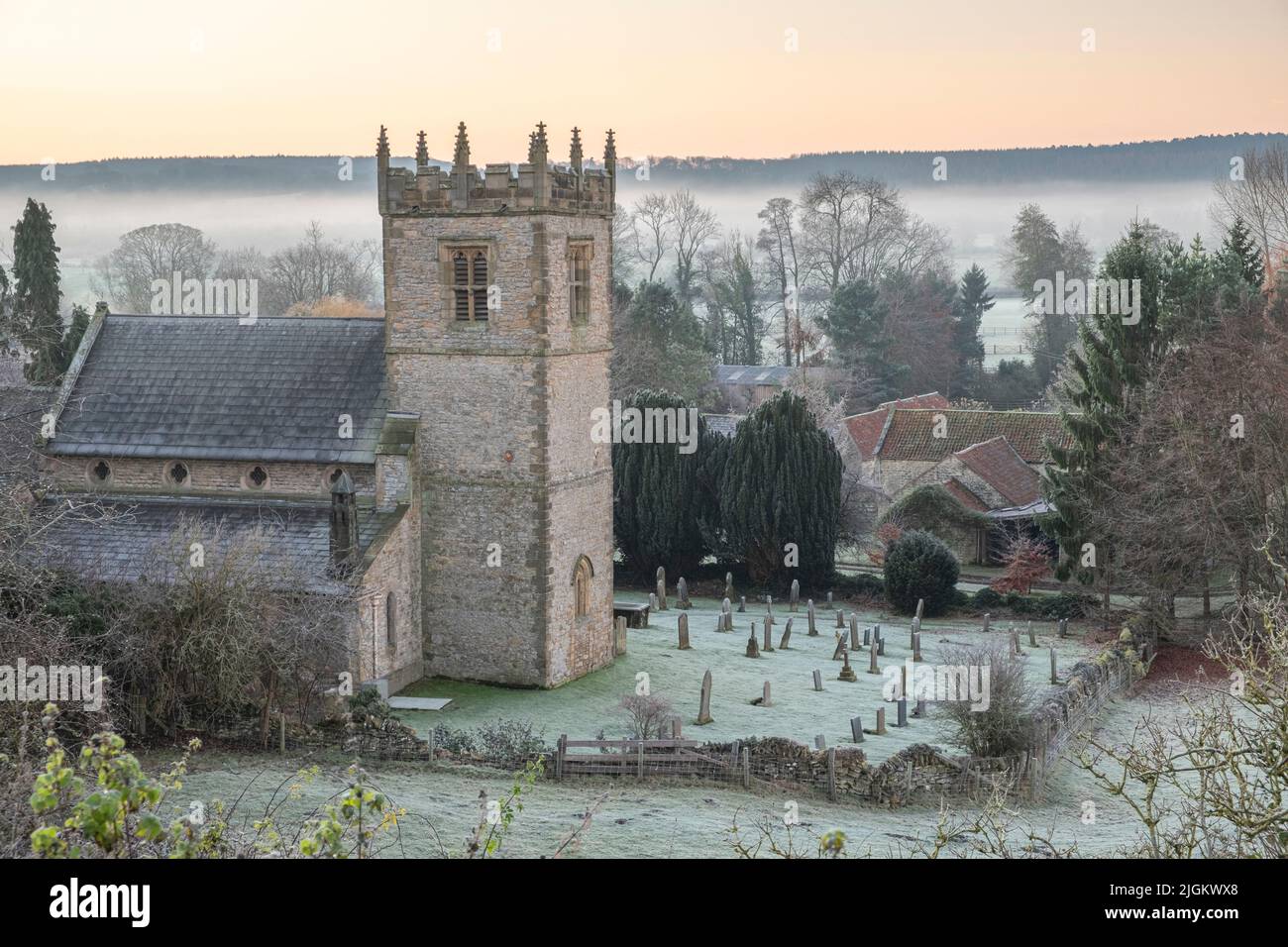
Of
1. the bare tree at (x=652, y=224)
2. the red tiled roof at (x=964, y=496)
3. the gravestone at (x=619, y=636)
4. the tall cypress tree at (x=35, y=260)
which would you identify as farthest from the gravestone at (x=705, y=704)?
the bare tree at (x=652, y=224)

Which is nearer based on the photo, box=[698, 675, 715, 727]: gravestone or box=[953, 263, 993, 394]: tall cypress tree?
box=[698, 675, 715, 727]: gravestone

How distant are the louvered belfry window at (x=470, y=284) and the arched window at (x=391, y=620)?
5.08m

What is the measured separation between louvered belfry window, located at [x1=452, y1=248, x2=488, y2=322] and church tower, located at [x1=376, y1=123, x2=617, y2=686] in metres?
0.02

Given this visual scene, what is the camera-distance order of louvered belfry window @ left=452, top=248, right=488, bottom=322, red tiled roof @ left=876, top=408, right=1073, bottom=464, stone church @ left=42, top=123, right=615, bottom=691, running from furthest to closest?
red tiled roof @ left=876, top=408, right=1073, bottom=464
louvered belfry window @ left=452, top=248, right=488, bottom=322
stone church @ left=42, top=123, right=615, bottom=691

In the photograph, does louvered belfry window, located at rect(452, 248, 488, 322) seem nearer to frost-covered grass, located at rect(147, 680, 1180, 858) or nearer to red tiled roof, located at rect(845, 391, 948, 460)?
frost-covered grass, located at rect(147, 680, 1180, 858)

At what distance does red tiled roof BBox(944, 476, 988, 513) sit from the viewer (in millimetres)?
41656

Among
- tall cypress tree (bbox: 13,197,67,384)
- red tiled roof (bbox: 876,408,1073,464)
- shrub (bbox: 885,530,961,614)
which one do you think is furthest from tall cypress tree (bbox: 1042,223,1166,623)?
tall cypress tree (bbox: 13,197,67,384)

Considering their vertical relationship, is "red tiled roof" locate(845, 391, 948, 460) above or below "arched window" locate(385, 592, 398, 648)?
above

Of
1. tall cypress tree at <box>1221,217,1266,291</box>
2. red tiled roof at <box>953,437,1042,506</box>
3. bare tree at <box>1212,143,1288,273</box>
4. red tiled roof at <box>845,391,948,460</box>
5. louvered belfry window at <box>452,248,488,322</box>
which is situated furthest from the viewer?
bare tree at <box>1212,143,1288,273</box>

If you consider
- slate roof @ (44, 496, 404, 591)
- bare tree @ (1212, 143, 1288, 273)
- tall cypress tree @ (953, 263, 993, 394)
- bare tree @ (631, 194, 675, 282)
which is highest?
bare tree @ (631, 194, 675, 282)

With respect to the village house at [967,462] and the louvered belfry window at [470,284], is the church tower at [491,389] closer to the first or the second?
the louvered belfry window at [470,284]
